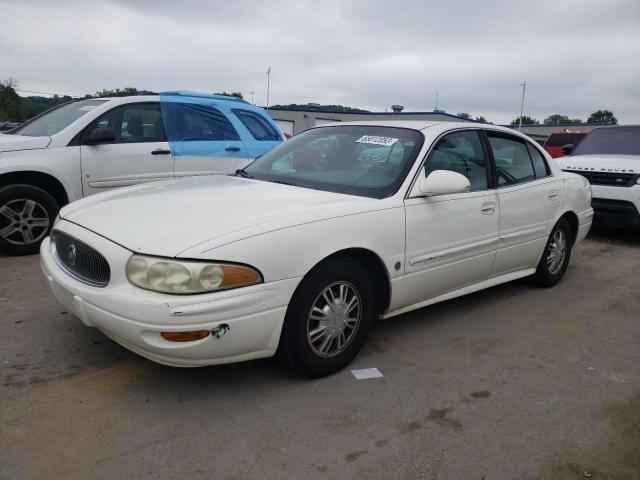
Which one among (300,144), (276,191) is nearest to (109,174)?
(300,144)

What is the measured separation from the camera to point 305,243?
113 inches

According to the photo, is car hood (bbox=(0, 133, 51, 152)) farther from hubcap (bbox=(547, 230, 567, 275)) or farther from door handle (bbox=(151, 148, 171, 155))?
hubcap (bbox=(547, 230, 567, 275))

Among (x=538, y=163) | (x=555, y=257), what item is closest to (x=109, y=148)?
(x=538, y=163)

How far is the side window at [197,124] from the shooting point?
6.38 meters

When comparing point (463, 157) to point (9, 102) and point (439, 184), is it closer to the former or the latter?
point (439, 184)

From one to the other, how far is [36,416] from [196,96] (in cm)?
483

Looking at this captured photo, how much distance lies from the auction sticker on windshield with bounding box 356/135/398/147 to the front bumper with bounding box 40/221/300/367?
57.9 inches

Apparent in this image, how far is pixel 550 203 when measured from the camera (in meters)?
4.85

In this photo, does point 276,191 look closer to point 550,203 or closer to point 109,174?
point 550,203

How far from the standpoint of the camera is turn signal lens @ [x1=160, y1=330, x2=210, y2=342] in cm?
256

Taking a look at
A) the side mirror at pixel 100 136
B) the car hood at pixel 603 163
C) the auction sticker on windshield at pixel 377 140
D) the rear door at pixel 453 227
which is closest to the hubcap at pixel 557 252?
the rear door at pixel 453 227

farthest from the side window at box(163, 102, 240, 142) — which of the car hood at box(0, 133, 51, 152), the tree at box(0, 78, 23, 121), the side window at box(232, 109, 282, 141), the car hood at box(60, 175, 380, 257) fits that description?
the tree at box(0, 78, 23, 121)

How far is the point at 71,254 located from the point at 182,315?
99cm

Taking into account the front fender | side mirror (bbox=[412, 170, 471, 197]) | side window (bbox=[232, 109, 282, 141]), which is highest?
side window (bbox=[232, 109, 282, 141])
